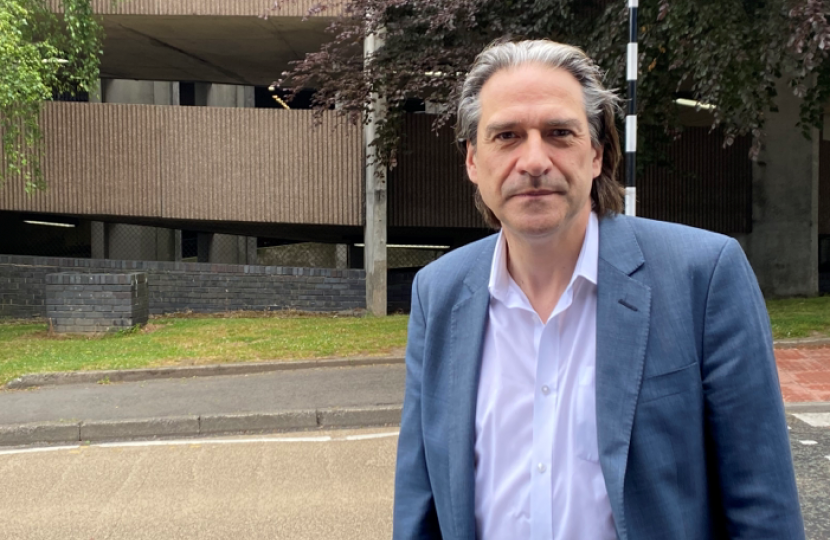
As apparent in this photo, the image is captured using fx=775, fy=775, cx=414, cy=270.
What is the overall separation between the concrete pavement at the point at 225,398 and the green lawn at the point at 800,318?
467 mm

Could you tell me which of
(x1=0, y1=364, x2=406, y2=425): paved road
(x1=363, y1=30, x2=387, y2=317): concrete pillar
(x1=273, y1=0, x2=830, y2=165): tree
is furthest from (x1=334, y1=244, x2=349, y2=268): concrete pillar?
(x1=0, y1=364, x2=406, y2=425): paved road

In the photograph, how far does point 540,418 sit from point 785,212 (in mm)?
15932

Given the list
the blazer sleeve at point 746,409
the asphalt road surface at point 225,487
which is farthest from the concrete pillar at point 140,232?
the blazer sleeve at point 746,409

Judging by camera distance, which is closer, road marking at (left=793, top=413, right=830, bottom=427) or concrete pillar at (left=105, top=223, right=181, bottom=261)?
road marking at (left=793, top=413, right=830, bottom=427)

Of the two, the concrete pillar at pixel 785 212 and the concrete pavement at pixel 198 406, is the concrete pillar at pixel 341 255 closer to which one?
the concrete pillar at pixel 785 212

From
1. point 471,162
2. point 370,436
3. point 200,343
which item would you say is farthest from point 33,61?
point 471,162

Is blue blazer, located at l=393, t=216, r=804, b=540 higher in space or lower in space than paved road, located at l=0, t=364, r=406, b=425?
higher

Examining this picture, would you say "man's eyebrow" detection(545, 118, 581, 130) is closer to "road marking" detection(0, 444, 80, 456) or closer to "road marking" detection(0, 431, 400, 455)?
"road marking" detection(0, 431, 400, 455)

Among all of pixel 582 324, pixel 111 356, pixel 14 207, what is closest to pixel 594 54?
pixel 111 356

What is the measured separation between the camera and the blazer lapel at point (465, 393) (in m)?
1.59

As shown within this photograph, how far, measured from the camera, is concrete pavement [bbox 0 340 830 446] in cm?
700

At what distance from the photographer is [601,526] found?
4.85 feet

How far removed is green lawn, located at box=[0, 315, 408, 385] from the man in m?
8.20

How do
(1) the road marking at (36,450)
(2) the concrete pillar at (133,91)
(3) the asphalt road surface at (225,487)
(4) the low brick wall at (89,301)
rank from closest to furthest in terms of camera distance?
(3) the asphalt road surface at (225,487), (1) the road marking at (36,450), (4) the low brick wall at (89,301), (2) the concrete pillar at (133,91)
